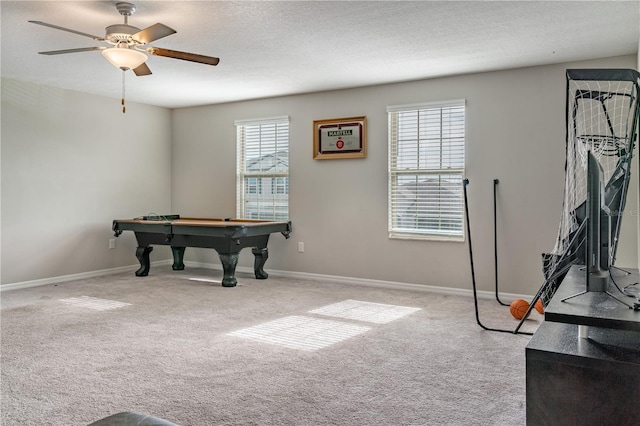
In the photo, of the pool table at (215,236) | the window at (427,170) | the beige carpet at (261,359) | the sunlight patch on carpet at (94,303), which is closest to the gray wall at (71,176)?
the pool table at (215,236)

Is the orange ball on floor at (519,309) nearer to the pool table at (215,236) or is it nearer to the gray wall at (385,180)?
the gray wall at (385,180)

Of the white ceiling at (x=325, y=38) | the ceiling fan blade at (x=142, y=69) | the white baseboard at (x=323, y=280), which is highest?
the white ceiling at (x=325, y=38)

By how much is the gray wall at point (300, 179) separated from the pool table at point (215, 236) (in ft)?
1.40

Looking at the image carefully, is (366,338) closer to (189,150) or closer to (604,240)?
(604,240)

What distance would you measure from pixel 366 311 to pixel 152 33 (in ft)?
9.21

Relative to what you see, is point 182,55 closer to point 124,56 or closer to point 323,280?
point 124,56

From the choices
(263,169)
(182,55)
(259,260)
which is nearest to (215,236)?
(259,260)

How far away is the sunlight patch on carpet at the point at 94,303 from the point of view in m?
4.50

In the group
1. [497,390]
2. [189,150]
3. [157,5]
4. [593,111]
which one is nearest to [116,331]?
[157,5]

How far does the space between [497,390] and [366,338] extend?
114cm

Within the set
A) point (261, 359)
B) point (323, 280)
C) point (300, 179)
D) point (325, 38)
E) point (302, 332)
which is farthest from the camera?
point (300, 179)

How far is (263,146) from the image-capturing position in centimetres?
648

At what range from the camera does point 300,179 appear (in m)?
6.14

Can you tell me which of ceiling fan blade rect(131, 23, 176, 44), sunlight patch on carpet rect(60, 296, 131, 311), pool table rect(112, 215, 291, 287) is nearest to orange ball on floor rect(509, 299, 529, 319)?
pool table rect(112, 215, 291, 287)
